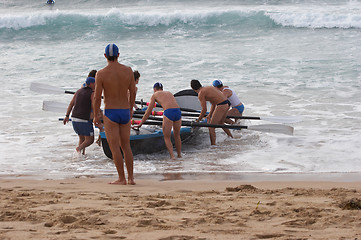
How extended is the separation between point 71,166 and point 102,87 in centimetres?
238

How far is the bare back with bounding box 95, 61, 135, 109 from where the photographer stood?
5.64 m

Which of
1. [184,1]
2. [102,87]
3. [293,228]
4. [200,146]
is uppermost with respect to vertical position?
[184,1]

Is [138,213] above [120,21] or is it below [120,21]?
below

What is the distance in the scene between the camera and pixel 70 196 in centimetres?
484

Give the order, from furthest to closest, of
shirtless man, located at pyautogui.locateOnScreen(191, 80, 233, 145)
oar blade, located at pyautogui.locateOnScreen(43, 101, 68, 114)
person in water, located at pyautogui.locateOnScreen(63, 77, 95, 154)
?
oar blade, located at pyautogui.locateOnScreen(43, 101, 68, 114) < shirtless man, located at pyautogui.locateOnScreen(191, 80, 233, 145) < person in water, located at pyautogui.locateOnScreen(63, 77, 95, 154)

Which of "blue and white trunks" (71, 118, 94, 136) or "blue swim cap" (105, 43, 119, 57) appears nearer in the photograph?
"blue swim cap" (105, 43, 119, 57)

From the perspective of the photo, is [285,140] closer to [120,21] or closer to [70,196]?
[70,196]

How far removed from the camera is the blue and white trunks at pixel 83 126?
7977 mm

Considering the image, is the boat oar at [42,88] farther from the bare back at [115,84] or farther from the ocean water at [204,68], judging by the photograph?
the bare back at [115,84]

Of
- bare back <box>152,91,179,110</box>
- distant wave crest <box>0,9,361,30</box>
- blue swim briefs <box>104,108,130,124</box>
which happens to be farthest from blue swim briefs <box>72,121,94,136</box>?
distant wave crest <box>0,9,361,30</box>

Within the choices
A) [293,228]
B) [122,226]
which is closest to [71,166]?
[122,226]

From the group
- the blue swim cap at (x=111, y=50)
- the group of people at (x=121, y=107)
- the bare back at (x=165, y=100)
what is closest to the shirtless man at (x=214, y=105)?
the group of people at (x=121, y=107)

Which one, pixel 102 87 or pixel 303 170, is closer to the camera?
pixel 102 87

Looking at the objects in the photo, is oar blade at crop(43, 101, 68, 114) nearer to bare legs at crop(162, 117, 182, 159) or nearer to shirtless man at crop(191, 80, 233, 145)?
bare legs at crop(162, 117, 182, 159)
